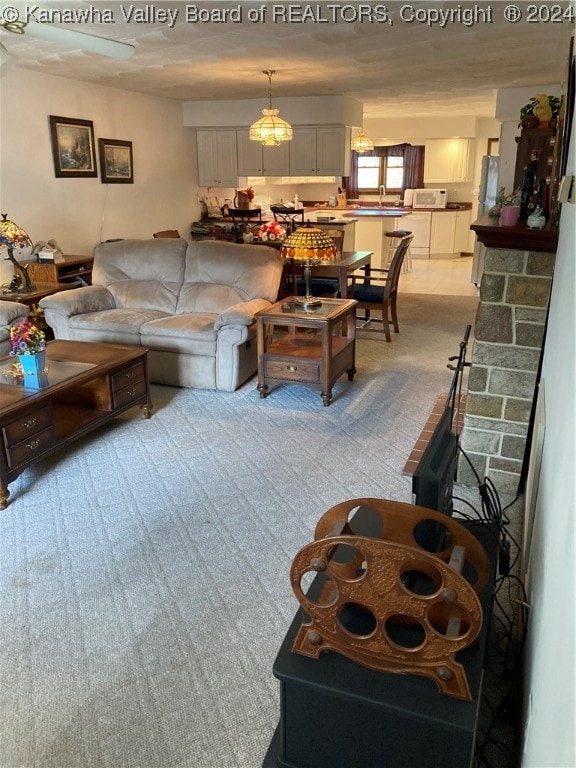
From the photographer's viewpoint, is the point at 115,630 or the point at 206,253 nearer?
the point at 115,630

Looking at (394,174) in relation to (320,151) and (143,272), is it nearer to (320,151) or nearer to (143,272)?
(320,151)

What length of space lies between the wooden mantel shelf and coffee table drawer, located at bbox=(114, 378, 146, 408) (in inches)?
88.5

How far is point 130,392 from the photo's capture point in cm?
377

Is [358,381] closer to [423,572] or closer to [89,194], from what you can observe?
A: [423,572]

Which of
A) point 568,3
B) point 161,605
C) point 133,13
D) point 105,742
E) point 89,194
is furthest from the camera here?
Answer: point 89,194

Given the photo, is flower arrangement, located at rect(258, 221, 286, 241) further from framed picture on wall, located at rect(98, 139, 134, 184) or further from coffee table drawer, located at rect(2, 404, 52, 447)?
coffee table drawer, located at rect(2, 404, 52, 447)

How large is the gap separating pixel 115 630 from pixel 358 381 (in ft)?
9.59

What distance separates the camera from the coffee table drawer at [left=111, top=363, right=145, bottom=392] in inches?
143

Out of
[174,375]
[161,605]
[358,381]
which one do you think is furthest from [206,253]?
[161,605]

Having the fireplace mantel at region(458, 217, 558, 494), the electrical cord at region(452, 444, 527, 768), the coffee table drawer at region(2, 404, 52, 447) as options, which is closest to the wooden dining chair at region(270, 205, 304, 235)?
the fireplace mantel at region(458, 217, 558, 494)

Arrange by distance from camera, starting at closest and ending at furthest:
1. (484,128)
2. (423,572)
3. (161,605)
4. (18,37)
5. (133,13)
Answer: (423,572), (161,605), (133,13), (18,37), (484,128)

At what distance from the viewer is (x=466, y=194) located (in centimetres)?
1112

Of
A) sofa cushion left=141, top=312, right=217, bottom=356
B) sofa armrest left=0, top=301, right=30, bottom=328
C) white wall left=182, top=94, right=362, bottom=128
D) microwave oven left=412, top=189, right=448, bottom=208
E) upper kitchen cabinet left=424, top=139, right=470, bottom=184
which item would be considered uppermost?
white wall left=182, top=94, right=362, bottom=128

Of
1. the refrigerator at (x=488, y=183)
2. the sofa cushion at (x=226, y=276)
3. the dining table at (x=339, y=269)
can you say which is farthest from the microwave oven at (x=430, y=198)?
the sofa cushion at (x=226, y=276)
